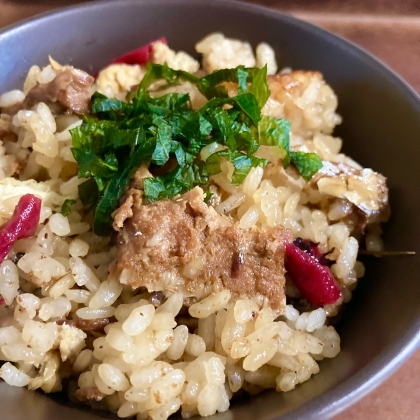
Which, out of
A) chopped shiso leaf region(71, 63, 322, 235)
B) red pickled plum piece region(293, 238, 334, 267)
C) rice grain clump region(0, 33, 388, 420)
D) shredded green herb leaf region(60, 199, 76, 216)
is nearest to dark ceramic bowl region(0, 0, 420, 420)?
rice grain clump region(0, 33, 388, 420)

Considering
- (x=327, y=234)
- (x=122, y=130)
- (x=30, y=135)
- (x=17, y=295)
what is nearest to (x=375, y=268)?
(x=327, y=234)

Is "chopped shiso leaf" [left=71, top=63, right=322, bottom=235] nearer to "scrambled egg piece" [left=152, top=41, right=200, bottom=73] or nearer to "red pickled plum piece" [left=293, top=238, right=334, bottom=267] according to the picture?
"red pickled plum piece" [left=293, top=238, right=334, bottom=267]

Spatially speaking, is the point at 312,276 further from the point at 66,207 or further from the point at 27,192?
the point at 27,192

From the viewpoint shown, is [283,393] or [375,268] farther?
[375,268]

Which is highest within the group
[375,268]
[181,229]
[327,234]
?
[181,229]

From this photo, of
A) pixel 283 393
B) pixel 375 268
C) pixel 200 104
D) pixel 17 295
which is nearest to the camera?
pixel 283 393

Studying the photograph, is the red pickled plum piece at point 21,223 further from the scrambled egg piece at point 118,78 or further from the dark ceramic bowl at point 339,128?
the scrambled egg piece at point 118,78

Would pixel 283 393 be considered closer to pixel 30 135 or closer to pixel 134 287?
pixel 134 287

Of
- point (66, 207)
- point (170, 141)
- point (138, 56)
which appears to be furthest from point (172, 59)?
point (66, 207)

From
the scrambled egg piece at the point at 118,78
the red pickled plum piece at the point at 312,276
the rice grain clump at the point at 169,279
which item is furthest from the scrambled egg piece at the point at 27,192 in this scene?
the red pickled plum piece at the point at 312,276
